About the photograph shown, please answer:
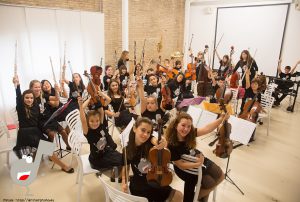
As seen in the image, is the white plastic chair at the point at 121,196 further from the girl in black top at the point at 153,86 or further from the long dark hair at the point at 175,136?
the girl in black top at the point at 153,86

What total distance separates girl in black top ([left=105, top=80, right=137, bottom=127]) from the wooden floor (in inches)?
31.2

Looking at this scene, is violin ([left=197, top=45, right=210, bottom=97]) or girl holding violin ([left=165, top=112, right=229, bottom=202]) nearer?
girl holding violin ([left=165, top=112, right=229, bottom=202])

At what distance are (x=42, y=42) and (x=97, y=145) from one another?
395 cm

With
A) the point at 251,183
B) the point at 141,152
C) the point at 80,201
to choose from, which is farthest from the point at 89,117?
the point at 251,183

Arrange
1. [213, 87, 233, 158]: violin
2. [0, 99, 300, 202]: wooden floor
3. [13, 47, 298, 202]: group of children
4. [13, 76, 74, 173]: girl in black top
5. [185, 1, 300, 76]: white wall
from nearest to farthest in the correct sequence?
1. [13, 47, 298, 202]: group of children
2. [213, 87, 233, 158]: violin
3. [0, 99, 300, 202]: wooden floor
4. [13, 76, 74, 173]: girl in black top
5. [185, 1, 300, 76]: white wall

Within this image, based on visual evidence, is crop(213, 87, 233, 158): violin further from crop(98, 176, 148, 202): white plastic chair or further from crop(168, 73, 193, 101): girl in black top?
crop(168, 73, 193, 101): girl in black top

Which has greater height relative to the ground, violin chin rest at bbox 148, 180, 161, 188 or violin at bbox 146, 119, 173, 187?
violin at bbox 146, 119, 173, 187

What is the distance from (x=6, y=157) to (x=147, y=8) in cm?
640

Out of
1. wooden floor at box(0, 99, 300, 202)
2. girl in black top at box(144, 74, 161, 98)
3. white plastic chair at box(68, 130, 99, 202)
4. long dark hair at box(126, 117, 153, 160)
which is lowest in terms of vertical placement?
wooden floor at box(0, 99, 300, 202)

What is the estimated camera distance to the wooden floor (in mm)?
2881

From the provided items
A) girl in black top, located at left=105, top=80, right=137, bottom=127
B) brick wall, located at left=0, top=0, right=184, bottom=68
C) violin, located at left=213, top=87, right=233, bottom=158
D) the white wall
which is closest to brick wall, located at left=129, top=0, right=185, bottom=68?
brick wall, located at left=0, top=0, right=184, bottom=68

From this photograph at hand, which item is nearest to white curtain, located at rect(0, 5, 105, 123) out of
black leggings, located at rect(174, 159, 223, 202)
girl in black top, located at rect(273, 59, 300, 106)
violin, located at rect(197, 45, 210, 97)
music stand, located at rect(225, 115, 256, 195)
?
violin, located at rect(197, 45, 210, 97)

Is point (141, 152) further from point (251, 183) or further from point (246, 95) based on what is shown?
point (246, 95)

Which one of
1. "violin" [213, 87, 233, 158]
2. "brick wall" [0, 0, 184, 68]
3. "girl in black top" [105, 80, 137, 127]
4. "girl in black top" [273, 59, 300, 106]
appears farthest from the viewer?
"brick wall" [0, 0, 184, 68]
